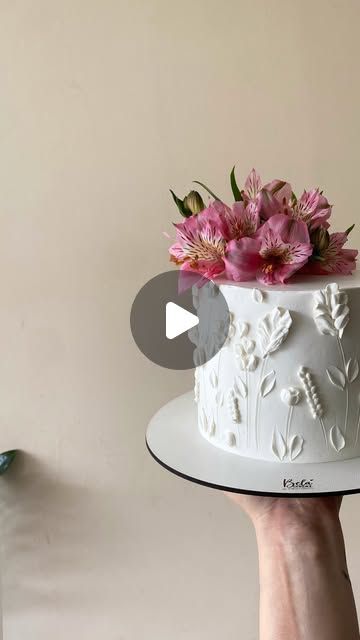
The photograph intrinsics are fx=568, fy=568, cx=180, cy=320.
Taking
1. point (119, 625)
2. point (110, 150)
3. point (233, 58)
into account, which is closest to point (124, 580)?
point (119, 625)

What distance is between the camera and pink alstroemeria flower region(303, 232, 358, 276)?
73 cm

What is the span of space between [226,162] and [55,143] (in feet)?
1.05

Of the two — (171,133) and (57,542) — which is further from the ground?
(171,133)

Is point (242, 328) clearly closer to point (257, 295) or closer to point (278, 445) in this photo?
point (257, 295)

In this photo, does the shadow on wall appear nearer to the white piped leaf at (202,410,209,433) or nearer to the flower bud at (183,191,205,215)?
the white piped leaf at (202,410,209,433)

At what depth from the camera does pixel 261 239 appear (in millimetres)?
678

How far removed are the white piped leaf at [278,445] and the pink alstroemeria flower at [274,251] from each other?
0.19 metres

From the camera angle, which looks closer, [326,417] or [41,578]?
[326,417]

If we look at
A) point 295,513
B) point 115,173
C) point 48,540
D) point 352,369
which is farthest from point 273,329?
point 48,540

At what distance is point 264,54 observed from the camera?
1045 mm

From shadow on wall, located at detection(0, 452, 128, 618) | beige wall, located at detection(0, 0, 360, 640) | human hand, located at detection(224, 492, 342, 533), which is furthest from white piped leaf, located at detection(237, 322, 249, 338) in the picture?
shadow on wall, located at detection(0, 452, 128, 618)

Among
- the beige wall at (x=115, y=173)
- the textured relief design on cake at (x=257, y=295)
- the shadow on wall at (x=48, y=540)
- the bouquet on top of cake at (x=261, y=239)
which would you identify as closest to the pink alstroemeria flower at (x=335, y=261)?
the bouquet on top of cake at (x=261, y=239)

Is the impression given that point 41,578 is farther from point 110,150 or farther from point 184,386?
point 110,150
